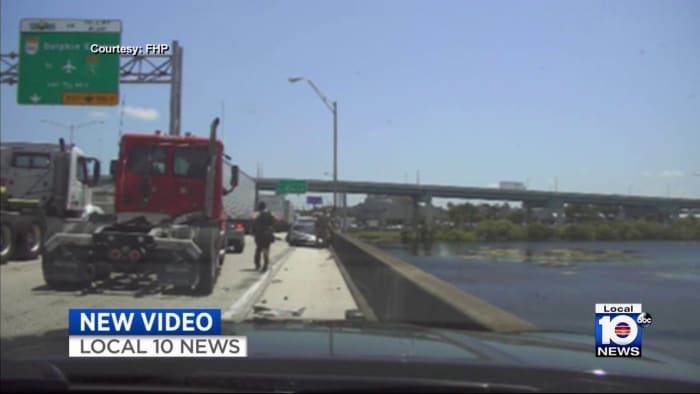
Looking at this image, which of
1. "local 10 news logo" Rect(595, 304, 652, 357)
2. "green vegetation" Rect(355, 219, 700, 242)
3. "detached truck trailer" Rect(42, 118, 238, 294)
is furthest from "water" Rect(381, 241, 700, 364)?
"detached truck trailer" Rect(42, 118, 238, 294)

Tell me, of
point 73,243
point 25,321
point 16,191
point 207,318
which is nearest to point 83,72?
point 16,191

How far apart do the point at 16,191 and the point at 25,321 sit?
13793mm

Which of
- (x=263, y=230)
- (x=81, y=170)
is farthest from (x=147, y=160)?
(x=81, y=170)

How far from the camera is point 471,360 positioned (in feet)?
10.5

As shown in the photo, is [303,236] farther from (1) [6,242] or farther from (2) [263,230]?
(1) [6,242]

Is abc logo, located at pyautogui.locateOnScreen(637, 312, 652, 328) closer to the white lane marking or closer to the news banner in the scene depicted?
the news banner

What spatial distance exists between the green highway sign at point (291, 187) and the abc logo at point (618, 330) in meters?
61.4

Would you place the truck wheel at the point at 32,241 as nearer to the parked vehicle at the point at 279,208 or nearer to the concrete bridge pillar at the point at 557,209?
the concrete bridge pillar at the point at 557,209

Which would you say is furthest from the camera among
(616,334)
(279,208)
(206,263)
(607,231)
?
(279,208)

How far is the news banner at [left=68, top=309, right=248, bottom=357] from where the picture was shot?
127 inches

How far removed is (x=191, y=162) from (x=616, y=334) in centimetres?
1340

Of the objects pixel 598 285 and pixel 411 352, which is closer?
pixel 411 352

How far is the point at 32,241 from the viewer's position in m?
22.0

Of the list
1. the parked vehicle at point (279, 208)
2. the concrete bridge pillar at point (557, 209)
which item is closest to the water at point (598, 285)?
the concrete bridge pillar at point (557, 209)
